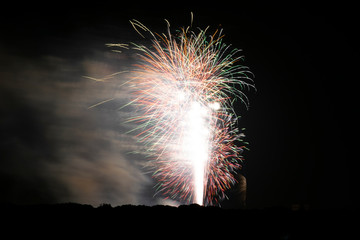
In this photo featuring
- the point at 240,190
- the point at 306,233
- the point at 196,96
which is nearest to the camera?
the point at 306,233

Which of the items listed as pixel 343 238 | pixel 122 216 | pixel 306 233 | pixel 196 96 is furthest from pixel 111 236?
pixel 196 96

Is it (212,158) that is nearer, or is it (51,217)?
(51,217)

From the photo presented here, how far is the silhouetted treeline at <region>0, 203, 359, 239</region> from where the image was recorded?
6512 mm

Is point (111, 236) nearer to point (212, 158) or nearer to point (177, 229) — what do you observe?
point (177, 229)

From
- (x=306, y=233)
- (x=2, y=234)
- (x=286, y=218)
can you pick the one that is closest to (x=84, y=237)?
(x=2, y=234)

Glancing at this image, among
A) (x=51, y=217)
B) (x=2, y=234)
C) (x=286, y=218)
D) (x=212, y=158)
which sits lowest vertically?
(x=2, y=234)

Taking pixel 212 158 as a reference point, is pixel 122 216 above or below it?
below

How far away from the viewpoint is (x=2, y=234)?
19.6ft

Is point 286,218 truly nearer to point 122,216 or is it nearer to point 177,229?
point 177,229

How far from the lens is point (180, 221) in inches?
288

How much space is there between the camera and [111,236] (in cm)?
667

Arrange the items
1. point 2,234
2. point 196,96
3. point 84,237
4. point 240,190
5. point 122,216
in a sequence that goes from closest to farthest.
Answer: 1. point 2,234
2. point 84,237
3. point 122,216
4. point 196,96
5. point 240,190

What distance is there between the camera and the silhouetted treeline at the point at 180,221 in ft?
21.4

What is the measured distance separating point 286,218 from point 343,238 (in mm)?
1676
